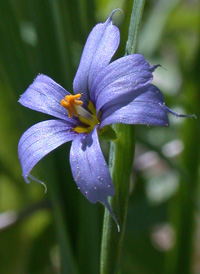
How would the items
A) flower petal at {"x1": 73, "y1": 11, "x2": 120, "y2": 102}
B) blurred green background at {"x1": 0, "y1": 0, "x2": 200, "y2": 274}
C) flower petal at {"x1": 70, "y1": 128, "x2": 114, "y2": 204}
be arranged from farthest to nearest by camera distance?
1. blurred green background at {"x1": 0, "y1": 0, "x2": 200, "y2": 274}
2. flower petal at {"x1": 73, "y1": 11, "x2": 120, "y2": 102}
3. flower petal at {"x1": 70, "y1": 128, "x2": 114, "y2": 204}

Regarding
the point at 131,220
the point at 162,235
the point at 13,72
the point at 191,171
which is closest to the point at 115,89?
the point at 13,72

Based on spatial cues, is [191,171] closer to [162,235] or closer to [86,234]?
[86,234]

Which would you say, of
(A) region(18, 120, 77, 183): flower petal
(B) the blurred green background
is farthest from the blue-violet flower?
(B) the blurred green background

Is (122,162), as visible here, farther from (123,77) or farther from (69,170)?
(69,170)

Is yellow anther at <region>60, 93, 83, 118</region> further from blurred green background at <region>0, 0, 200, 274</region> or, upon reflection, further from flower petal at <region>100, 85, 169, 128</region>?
blurred green background at <region>0, 0, 200, 274</region>

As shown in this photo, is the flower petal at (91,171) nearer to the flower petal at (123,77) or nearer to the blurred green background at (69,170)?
the flower petal at (123,77)
